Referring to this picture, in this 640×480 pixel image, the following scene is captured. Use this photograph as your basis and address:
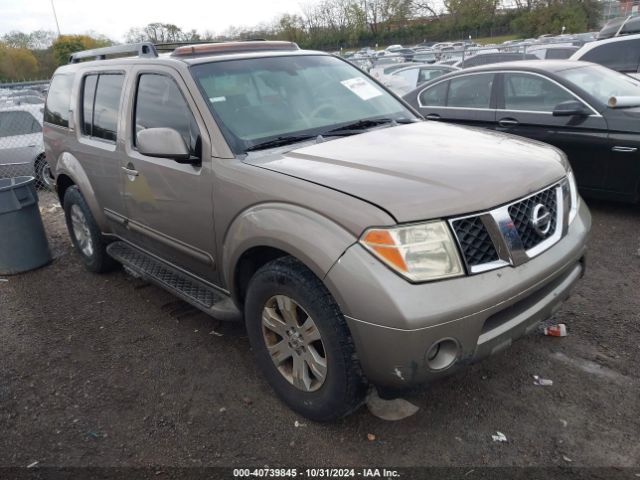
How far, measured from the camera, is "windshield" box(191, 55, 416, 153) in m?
3.11

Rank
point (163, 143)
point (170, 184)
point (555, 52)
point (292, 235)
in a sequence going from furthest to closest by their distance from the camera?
point (555, 52) < point (170, 184) < point (163, 143) < point (292, 235)

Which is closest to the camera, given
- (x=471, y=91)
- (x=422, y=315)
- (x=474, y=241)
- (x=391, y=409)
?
(x=422, y=315)

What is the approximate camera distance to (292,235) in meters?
2.44

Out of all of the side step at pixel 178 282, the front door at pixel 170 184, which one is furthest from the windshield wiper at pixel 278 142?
the side step at pixel 178 282

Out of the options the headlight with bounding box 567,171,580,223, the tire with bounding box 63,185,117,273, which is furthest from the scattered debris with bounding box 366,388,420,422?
the tire with bounding box 63,185,117,273

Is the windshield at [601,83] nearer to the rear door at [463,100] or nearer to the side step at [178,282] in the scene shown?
the rear door at [463,100]

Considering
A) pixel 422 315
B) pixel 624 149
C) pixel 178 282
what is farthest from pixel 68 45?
pixel 422 315

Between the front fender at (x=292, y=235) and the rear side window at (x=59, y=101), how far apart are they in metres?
2.84

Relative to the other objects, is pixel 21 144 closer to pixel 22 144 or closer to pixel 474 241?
pixel 22 144

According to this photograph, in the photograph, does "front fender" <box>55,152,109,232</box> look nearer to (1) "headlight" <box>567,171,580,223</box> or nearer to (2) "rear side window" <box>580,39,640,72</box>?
(1) "headlight" <box>567,171,580,223</box>

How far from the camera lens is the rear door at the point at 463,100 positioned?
20.3 feet

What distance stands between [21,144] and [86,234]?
5038 millimetres

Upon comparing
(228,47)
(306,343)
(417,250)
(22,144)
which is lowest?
(306,343)

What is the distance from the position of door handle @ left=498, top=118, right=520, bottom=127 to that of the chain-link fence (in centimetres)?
719
